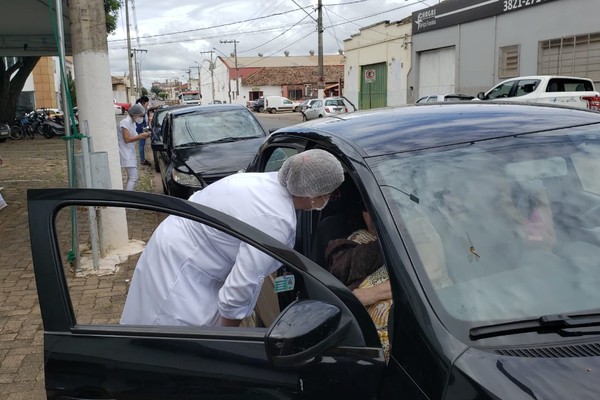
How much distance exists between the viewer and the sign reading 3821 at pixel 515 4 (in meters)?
22.6

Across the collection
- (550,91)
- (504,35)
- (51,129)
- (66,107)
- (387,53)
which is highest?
(387,53)

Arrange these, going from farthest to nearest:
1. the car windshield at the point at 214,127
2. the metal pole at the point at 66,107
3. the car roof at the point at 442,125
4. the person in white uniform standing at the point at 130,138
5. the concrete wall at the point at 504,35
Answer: the concrete wall at the point at 504,35, the car windshield at the point at 214,127, the person in white uniform standing at the point at 130,138, the metal pole at the point at 66,107, the car roof at the point at 442,125

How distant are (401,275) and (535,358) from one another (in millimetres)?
451

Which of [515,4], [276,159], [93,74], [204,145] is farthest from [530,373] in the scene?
[515,4]

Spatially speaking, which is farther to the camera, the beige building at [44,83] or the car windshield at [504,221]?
the beige building at [44,83]

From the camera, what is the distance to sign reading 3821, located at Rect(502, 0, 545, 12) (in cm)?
2262

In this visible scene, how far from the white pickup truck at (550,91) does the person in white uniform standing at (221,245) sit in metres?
13.6

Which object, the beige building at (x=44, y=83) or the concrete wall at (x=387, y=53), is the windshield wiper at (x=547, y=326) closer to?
the concrete wall at (x=387, y=53)

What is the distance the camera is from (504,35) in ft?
80.6

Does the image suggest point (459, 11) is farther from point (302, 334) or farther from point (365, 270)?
point (302, 334)

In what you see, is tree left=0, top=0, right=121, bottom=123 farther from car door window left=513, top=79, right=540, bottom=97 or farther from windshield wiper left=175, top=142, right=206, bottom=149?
windshield wiper left=175, top=142, right=206, bottom=149

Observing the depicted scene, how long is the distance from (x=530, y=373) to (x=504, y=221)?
725 mm

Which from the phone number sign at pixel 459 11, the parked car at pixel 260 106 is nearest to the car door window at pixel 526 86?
the phone number sign at pixel 459 11

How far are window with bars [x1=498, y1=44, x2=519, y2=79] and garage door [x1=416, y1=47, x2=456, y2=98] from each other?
389 centimetres
